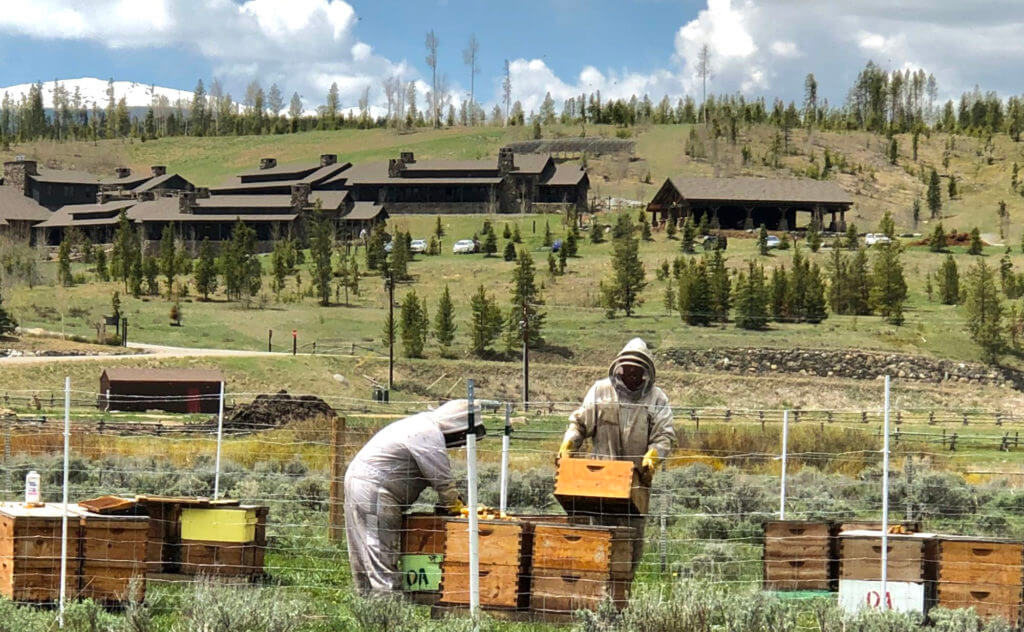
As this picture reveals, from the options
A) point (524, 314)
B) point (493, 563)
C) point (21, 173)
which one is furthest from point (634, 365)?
point (21, 173)

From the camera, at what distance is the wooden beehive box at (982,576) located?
1129 cm

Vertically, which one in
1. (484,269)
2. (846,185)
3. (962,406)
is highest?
(846,185)

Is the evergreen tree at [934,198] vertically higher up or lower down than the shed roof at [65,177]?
lower down

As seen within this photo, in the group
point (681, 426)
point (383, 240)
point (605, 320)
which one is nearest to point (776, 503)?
point (681, 426)

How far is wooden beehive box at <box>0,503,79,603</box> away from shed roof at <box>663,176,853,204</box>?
87822mm

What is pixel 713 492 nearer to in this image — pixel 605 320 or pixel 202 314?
pixel 605 320

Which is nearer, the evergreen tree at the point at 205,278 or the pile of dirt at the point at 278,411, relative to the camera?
the pile of dirt at the point at 278,411

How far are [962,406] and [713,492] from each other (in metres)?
39.9

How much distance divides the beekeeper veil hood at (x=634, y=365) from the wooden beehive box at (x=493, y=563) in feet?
6.69

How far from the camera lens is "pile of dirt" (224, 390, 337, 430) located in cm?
4159

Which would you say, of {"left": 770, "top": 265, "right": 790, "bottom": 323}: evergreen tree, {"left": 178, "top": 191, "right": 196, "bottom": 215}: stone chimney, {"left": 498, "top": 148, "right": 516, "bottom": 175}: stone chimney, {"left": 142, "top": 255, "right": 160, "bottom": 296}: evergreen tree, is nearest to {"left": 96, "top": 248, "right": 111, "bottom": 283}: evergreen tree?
{"left": 142, "top": 255, "right": 160, "bottom": 296}: evergreen tree

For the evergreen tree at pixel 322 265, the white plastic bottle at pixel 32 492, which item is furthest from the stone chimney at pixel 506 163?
the white plastic bottle at pixel 32 492

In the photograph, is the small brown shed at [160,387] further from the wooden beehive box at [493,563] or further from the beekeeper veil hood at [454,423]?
the wooden beehive box at [493,563]

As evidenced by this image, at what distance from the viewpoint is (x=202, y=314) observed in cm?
7450
